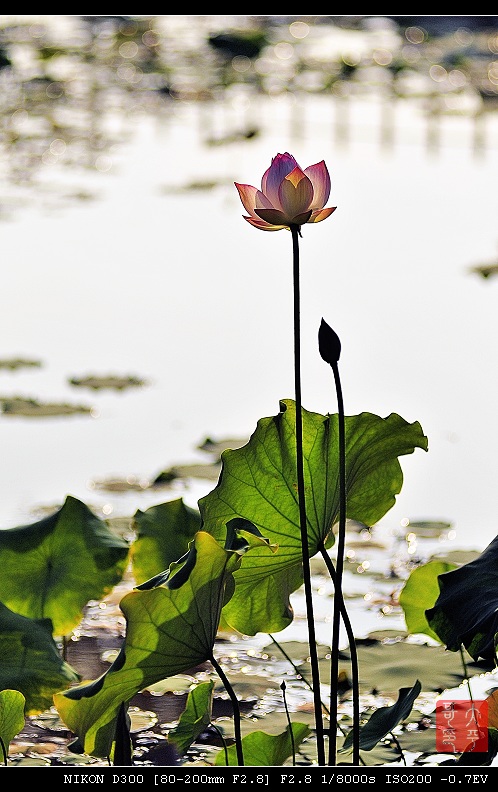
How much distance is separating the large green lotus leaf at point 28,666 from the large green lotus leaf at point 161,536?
172 mm

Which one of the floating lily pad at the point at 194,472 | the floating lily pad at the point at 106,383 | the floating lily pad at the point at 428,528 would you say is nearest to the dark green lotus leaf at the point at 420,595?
the floating lily pad at the point at 428,528

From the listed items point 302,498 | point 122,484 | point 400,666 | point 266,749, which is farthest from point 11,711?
point 122,484

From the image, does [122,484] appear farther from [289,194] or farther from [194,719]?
[289,194]

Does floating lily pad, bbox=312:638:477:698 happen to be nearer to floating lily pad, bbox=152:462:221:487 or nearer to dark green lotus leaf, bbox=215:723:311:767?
dark green lotus leaf, bbox=215:723:311:767

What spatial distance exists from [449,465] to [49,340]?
4.50 ft

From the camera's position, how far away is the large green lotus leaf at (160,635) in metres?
0.86

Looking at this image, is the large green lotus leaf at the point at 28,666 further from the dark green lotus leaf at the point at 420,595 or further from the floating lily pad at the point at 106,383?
the floating lily pad at the point at 106,383

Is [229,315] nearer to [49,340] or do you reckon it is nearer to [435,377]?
[49,340]

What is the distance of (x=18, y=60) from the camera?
342 inches

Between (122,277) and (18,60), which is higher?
(18,60)

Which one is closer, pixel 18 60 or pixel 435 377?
pixel 435 377

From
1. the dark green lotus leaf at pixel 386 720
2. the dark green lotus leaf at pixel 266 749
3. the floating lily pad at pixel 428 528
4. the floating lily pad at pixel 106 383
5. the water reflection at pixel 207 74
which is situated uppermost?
the water reflection at pixel 207 74

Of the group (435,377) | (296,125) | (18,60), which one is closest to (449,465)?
(435,377)

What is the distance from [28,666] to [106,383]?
6.04 ft
